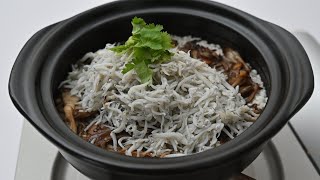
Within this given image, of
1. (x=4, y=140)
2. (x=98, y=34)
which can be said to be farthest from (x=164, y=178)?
(x=4, y=140)

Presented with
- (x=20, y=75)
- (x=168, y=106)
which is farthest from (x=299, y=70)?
(x=20, y=75)

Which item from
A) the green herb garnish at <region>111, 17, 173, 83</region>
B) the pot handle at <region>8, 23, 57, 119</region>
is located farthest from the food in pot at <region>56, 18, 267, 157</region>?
the pot handle at <region>8, 23, 57, 119</region>

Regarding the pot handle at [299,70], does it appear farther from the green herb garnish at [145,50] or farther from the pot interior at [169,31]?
the green herb garnish at [145,50]

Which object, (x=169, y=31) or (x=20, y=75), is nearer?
(x=20, y=75)

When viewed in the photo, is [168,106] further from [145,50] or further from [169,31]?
[169,31]

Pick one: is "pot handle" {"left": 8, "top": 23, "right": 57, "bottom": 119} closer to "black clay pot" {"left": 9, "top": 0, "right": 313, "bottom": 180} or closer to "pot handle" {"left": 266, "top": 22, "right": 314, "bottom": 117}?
"black clay pot" {"left": 9, "top": 0, "right": 313, "bottom": 180}

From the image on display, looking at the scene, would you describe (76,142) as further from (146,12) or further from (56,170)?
(146,12)

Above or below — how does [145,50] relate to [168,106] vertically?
above

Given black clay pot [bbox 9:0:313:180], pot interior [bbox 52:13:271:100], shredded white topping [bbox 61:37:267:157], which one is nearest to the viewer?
black clay pot [bbox 9:0:313:180]
